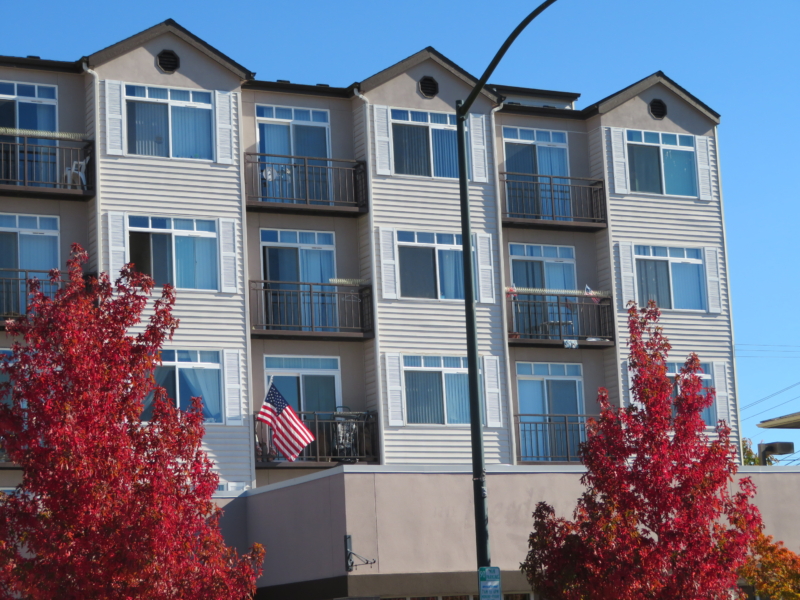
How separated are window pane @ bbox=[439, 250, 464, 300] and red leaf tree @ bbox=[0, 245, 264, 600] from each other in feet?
48.3

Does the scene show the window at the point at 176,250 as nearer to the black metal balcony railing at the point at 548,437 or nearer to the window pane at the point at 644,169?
the black metal balcony railing at the point at 548,437

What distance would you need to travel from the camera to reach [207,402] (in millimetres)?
30344

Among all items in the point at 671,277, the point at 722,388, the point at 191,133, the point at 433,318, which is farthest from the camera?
the point at 671,277

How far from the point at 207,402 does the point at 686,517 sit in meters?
13.8

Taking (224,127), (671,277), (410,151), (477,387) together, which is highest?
(224,127)

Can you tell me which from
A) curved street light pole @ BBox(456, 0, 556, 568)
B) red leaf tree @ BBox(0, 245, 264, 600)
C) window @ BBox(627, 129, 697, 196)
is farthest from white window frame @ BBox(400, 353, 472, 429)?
curved street light pole @ BBox(456, 0, 556, 568)

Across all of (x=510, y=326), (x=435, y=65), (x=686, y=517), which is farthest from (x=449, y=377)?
(x=686, y=517)

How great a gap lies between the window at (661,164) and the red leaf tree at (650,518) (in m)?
16.0

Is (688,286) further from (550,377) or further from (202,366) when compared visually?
(202,366)

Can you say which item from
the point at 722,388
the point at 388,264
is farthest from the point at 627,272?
the point at 388,264

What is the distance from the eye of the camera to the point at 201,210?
102 ft

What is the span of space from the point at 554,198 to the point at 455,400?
20.8 feet

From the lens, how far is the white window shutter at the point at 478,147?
33.9m

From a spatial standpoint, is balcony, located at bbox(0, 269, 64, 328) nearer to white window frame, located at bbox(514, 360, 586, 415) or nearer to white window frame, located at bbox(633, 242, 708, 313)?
white window frame, located at bbox(514, 360, 586, 415)
